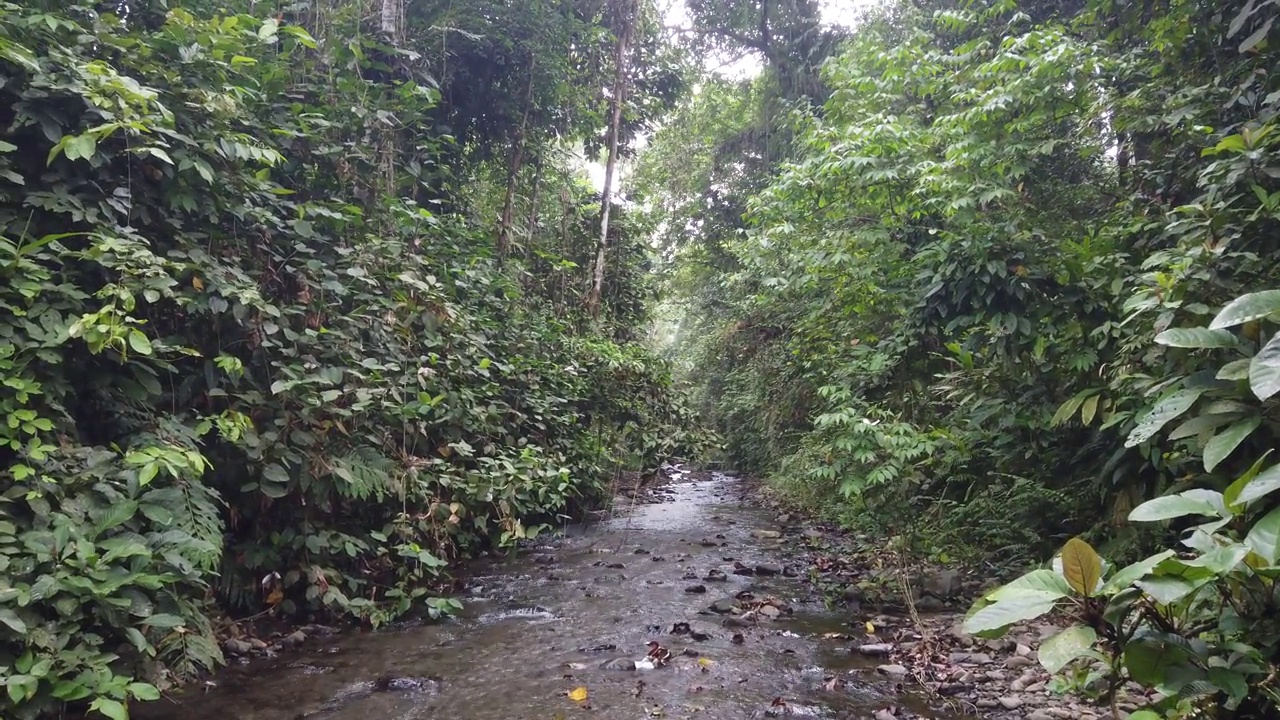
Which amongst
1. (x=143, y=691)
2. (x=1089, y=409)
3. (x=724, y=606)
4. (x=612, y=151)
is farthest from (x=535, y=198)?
(x=143, y=691)

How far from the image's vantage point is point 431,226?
649cm

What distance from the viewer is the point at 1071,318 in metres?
4.57

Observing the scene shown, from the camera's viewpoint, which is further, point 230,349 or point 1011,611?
point 230,349

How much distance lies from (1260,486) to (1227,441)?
2.29 feet

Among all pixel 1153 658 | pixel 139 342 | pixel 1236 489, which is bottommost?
pixel 1153 658

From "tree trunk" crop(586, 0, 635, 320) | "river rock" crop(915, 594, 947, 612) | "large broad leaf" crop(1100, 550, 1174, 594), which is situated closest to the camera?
"large broad leaf" crop(1100, 550, 1174, 594)

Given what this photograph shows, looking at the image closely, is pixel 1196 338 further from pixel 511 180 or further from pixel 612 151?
pixel 612 151

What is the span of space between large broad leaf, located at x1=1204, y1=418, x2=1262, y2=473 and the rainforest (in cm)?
1

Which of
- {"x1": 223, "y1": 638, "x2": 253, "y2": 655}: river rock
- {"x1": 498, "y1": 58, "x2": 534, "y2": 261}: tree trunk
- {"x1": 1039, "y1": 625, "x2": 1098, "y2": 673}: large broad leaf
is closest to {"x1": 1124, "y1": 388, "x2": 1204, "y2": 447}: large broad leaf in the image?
{"x1": 1039, "y1": 625, "x2": 1098, "y2": 673}: large broad leaf

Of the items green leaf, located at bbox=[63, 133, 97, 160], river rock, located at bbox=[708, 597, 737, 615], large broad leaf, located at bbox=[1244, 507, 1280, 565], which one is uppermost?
green leaf, located at bbox=[63, 133, 97, 160]

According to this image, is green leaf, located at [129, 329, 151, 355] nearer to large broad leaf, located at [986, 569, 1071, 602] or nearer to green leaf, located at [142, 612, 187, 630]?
green leaf, located at [142, 612, 187, 630]

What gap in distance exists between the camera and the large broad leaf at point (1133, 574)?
1926mm

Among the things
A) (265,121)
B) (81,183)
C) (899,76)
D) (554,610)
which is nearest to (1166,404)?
(554,610)

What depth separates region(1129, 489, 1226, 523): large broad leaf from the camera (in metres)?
2.11
